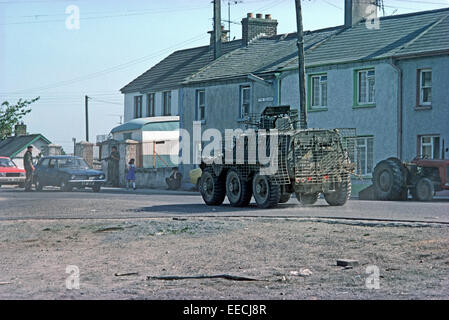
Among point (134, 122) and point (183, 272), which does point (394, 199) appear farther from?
point (134, 122)

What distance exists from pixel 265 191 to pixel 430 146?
1339 centimetres

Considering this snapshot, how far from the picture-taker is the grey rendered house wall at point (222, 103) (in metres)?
40.4

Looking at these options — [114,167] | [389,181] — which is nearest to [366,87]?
[389,181]

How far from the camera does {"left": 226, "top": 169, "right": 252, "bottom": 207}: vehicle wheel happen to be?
21.2m

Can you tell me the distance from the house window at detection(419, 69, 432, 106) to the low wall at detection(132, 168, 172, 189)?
14.3 meters

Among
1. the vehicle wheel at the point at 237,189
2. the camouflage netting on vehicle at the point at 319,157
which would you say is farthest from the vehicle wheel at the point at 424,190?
the vehicle wheel at the point at 237,189

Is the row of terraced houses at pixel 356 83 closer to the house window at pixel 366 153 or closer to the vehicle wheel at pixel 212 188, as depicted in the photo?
the house window at pixel 366 153

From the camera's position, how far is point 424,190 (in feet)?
83.1

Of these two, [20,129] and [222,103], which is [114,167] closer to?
[222,103]

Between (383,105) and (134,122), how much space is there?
1883 cm

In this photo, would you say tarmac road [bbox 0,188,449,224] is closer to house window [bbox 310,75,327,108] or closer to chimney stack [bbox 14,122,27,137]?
house window [bbox 310,75,327,108]

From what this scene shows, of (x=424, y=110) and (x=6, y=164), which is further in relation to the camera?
(x=6, y=164)

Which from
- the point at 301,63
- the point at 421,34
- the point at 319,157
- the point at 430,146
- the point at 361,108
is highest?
the point at 421,34

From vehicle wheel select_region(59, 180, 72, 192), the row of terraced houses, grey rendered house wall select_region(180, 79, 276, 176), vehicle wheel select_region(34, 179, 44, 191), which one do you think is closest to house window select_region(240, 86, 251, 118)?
the row of terraced houses
